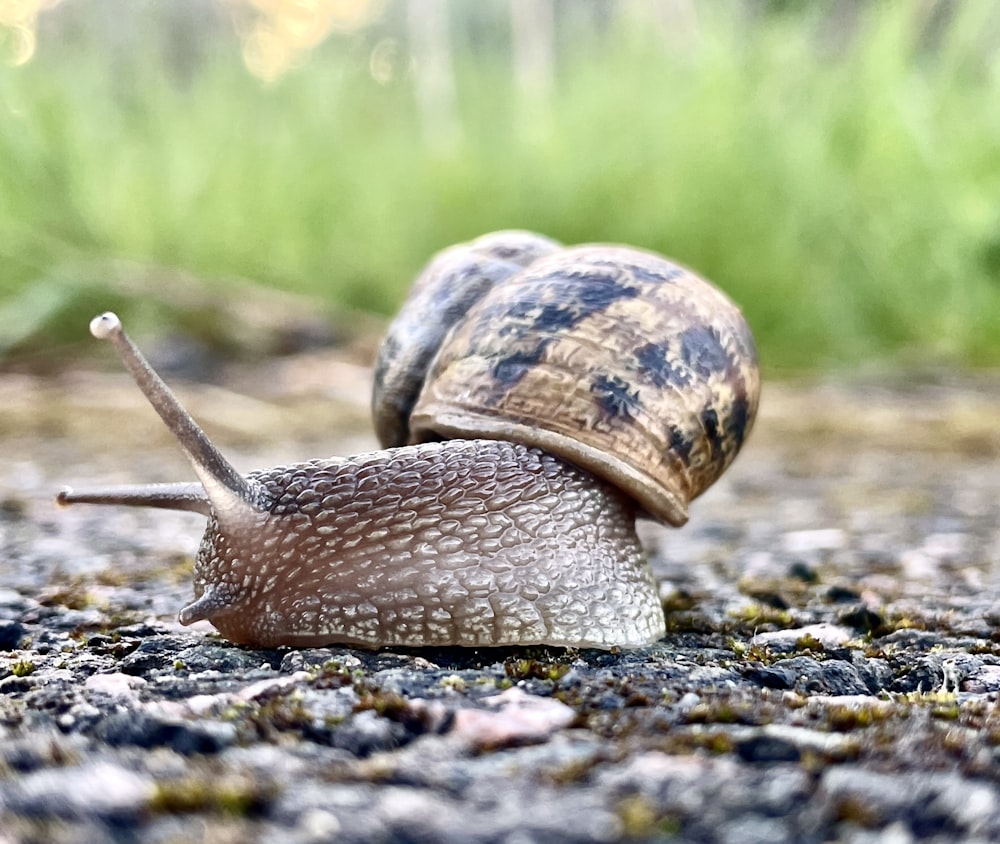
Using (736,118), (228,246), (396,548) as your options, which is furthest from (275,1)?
(396,548)

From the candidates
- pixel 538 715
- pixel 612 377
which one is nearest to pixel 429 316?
pixel 612 377

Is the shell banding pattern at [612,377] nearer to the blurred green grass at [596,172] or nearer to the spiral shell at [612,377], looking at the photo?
the spiral shell at [612,377]

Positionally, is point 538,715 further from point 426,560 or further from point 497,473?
point 497,473

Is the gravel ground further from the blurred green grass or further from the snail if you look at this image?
the blurred green grass

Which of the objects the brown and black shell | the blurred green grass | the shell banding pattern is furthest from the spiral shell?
the blurred green grass

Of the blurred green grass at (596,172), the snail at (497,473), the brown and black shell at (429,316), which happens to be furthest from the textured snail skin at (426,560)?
the blurred green grass at (596,172)

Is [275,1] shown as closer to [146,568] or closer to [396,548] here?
[146,568]
